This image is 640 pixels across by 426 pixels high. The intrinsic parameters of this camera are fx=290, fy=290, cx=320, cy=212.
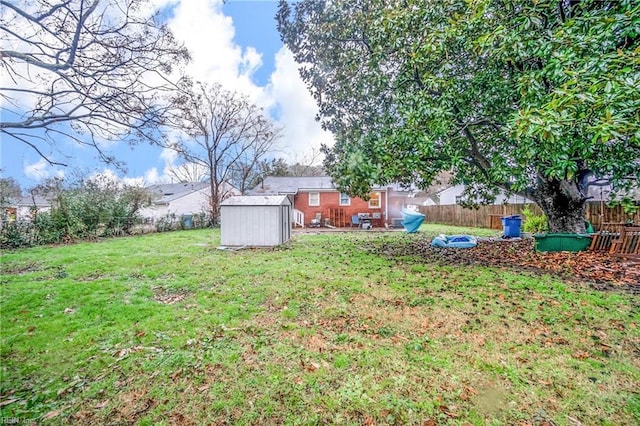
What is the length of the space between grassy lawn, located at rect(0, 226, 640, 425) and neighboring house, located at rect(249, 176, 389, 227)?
1405cm

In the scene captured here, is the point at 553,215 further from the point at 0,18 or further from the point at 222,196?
the point at 222,196

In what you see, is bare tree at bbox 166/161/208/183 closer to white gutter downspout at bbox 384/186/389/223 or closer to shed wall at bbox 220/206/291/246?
white gutter downspout at bbox 384/186/389/223

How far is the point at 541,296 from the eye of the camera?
486cm

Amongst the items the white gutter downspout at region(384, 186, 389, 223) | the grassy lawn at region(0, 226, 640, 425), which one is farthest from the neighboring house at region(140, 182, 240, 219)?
the grassy lawn at region(0, 226, 640, 425)

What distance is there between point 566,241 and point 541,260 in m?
1.52

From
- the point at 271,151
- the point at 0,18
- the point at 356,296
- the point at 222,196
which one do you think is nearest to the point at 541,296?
the point at 356,296

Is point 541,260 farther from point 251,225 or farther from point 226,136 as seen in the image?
point 226,136

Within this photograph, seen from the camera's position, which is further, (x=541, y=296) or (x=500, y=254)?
(x=500, y=254)

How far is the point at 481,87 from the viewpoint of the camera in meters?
6.83

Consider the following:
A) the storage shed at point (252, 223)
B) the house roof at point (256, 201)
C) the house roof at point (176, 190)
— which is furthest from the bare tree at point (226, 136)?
the storage shed at point (252, 223)

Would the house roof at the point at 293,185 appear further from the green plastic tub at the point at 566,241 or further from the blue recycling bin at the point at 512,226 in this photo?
the green plastic tub at the point at 566,241

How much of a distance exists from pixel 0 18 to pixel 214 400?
4.94m

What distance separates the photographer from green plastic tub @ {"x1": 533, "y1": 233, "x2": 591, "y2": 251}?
798 cm

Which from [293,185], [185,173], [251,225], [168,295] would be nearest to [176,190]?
[185,173]
